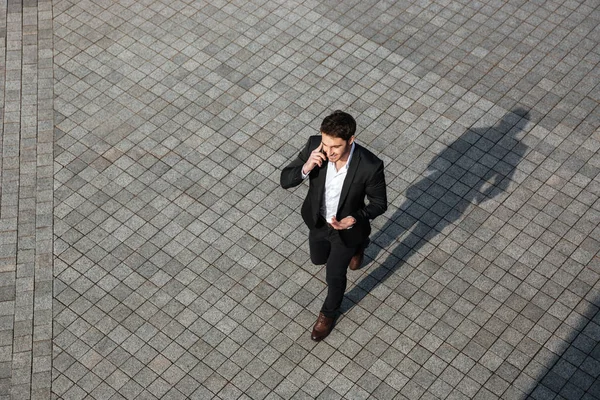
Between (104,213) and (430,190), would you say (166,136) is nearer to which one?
(104,213)

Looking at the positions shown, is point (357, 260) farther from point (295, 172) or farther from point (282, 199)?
point (295, 172)

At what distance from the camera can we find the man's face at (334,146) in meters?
6.04

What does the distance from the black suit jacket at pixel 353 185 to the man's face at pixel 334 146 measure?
0.96ft

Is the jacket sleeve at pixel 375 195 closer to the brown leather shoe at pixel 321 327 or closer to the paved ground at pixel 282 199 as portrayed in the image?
the brown leather shoe at pixel 321 327

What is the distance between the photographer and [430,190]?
8.84m

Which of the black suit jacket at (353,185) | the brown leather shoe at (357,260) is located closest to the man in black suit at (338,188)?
the black suit jacket at (353,185)

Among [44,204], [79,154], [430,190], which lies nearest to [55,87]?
[79,154]

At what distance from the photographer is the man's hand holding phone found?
6090mm

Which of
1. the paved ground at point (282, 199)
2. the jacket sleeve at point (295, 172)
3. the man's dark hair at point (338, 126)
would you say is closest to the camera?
the man's dark hair at point (338, 126)

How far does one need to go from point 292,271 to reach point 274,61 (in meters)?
3.27


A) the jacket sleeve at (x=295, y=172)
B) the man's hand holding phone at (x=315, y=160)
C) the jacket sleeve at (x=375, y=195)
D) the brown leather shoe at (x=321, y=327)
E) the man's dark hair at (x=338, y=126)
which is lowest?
the brown leather shoe at (x=321, y=327)

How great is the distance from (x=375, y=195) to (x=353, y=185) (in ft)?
0.67

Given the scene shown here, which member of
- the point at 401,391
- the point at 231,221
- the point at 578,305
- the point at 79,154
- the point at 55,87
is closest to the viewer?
the point at 401,391

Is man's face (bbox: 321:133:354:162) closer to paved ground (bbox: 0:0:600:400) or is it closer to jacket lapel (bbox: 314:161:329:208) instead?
jacket lapel (bbox: 314:161:329:208)
